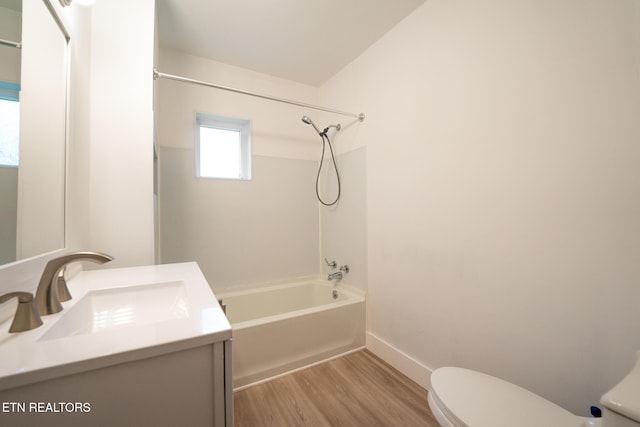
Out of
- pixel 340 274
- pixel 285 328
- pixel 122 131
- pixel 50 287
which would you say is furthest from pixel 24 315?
pixel 340 274

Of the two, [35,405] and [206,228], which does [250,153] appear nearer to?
[206,228]

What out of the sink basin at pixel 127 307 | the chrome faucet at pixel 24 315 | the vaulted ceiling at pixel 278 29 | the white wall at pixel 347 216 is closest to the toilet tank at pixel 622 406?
the sink basin at pixel 127 307

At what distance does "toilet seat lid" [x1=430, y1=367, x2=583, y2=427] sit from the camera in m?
0.75

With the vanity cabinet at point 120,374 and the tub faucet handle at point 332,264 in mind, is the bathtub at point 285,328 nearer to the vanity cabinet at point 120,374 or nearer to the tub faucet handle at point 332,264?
the tub faucet handle at point 332,264

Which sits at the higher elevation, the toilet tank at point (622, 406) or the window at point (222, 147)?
the window at point (222, 147)

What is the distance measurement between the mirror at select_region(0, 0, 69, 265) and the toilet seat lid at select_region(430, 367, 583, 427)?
1.41m

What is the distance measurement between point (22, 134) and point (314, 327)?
5.61 feet

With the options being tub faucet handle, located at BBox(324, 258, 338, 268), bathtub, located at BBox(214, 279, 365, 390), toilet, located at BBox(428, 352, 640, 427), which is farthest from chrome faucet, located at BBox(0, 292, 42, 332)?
tub faucet handle, located at BBox(324, 258, 338, 268)

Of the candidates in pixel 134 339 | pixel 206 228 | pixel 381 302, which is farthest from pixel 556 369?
pixel 206 228

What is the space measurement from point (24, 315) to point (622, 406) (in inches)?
54.6

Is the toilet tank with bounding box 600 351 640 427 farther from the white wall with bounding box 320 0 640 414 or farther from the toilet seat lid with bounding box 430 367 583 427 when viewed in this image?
the white wall with bounding box 320 0 640 414

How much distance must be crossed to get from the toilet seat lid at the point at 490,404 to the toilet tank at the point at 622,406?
0.26 metres

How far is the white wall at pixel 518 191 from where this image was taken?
0.86 metres

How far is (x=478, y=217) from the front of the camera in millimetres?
1261
